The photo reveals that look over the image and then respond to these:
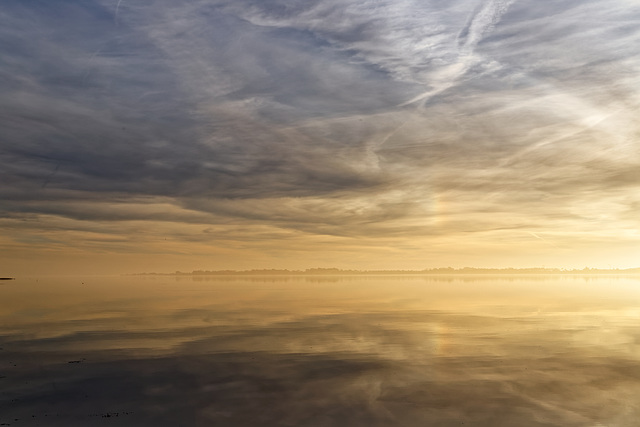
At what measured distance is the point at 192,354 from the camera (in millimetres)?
30250

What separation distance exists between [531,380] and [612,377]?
4.36 metres

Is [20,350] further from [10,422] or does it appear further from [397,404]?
[397,404]

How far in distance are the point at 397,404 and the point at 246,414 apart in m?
5.83

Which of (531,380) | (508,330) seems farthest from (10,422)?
(508,330)

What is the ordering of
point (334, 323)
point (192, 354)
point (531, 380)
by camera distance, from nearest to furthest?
point (531, 380) < point (192, 354) < point (334, 323)

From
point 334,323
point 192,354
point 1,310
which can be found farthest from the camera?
point 1,310

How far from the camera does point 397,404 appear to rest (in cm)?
1994

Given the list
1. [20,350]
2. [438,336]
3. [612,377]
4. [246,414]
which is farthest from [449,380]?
[20,350]

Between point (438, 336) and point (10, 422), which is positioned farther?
point (438, 336)

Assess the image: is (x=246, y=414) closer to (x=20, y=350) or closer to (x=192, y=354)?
(x=192, y=354)

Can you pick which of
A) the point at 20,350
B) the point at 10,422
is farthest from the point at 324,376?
the point at 20,350

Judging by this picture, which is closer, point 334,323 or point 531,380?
point 531,380

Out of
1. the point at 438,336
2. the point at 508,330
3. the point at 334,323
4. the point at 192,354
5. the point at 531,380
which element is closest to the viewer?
the point at 531,380

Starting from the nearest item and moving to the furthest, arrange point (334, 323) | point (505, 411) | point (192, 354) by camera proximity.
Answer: point (505, 411)
point (192, 354)
point (334, 323)
